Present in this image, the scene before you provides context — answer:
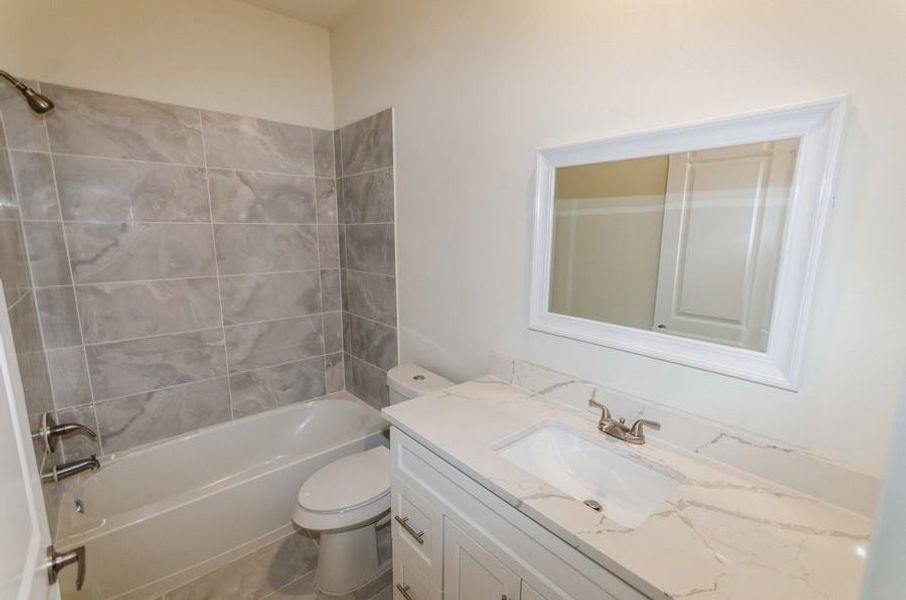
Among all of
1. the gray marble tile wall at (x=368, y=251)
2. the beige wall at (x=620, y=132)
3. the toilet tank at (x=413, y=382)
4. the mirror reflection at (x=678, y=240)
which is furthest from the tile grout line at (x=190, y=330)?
the mirror reflection at (x=678, y=240)

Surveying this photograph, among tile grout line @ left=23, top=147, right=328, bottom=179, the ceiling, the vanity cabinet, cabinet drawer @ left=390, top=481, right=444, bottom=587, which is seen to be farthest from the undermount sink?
the ceiling

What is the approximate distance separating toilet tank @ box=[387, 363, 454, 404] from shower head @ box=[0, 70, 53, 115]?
66.9 inches

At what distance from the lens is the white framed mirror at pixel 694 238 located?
0.87 m

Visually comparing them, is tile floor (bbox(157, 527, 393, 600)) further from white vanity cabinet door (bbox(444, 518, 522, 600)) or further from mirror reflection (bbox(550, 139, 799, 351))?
mirror reflection (bbox(550, 139, 799, 351))

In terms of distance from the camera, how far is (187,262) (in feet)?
6.62

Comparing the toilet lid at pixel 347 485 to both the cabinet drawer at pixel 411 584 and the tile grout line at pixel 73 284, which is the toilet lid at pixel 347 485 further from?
the tile grout line at pixel 73 284

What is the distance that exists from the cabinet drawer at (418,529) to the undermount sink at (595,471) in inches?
11.4

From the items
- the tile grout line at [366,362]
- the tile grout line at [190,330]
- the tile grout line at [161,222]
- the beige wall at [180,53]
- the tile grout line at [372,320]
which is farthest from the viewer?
the tile grout line at [366,362]

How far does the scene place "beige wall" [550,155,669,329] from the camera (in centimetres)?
116

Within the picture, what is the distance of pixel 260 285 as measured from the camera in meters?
2.25

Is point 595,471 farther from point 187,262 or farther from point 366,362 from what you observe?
point 187,262

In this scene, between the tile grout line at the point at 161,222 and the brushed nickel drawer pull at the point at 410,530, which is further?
the tile grout line at the point at 161,222

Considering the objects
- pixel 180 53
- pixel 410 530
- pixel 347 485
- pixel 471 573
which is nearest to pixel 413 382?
pixel 347 485

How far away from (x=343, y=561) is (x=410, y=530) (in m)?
0.64
